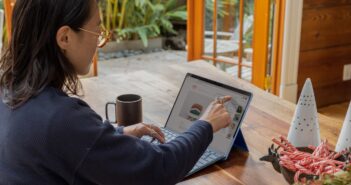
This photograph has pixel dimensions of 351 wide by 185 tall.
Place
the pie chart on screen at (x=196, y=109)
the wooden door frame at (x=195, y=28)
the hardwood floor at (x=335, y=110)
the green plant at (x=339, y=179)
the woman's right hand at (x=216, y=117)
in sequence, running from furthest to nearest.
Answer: the wooden door frame at (x=195, y=28), the hardwood floor at (x=335, y=110), the pie chart on screen at (x=196, y=109), the woman's right hand at (x=216, y=117), the green plant at (x=339, y=179)

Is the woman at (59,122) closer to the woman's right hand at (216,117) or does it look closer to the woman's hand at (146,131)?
the woman's right hand at (216,117)

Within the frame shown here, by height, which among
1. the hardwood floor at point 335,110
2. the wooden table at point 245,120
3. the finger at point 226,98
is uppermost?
the finger at point 226,98

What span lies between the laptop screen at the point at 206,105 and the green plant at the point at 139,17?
12.3 ft

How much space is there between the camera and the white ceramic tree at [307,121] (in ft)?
4.15

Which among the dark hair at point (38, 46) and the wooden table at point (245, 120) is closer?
the dark hair at point (38, 46)

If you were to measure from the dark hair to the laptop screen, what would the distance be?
51 centimetres

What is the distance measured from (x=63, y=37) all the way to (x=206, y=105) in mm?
577

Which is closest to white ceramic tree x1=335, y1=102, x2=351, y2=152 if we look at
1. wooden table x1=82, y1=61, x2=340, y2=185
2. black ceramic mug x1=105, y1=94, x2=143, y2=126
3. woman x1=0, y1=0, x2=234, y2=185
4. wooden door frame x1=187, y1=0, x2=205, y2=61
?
wooden table x1=82, y1=61, x2=340, y2=185

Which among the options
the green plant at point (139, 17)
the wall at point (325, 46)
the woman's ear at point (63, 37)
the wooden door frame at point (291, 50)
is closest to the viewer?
the woman's ear at point (63, 37)

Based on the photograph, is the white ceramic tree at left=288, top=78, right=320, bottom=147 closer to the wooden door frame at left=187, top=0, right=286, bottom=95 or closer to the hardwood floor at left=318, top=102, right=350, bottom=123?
the wooden door frame at left=187, top=0, right=286, bottom=95

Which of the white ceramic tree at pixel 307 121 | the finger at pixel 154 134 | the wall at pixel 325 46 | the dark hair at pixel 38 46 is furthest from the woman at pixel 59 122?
the wall at pixel 325 46

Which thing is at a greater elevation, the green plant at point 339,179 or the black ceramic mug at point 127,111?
the green plant at point 339,179

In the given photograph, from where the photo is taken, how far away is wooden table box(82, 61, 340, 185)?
125 centimetres

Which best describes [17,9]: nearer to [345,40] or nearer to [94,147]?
[94,147]
